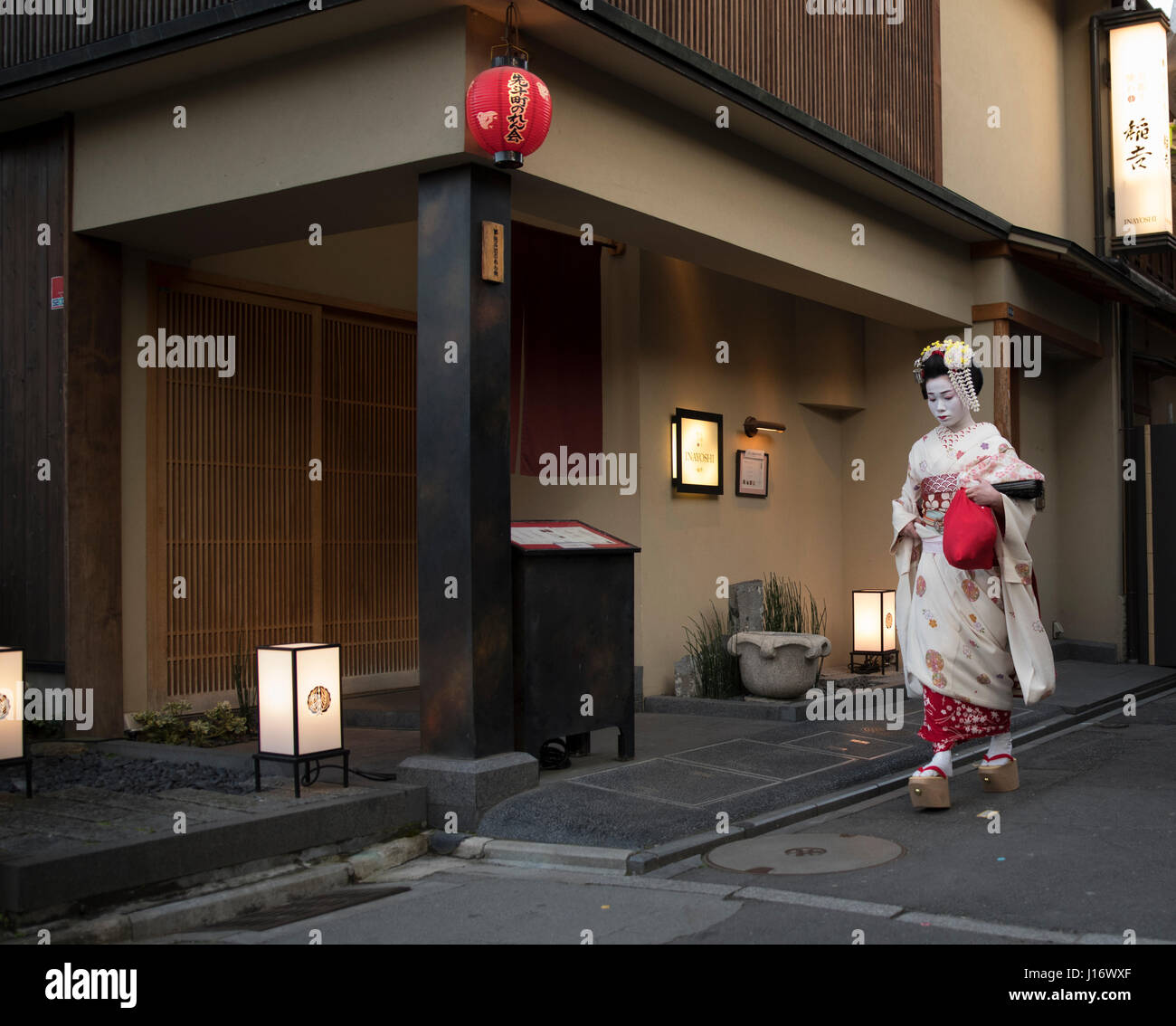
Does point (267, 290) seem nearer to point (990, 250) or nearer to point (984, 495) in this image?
point (984, 495)

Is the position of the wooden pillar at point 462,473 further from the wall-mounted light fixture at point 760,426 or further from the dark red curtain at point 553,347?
the wall-mounted light fixture at point 760,426

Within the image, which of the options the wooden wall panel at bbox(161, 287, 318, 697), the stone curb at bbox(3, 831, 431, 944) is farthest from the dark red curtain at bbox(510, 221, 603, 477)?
the stone curb at bbox(3, 831, 431, 944)

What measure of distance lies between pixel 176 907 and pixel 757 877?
2345 millimetres

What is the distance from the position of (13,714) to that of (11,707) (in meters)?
0.04

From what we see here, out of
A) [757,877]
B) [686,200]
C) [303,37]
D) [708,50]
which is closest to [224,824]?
[757,877]

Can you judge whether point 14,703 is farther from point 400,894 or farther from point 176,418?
point 176,418

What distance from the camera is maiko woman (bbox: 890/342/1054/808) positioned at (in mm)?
6246

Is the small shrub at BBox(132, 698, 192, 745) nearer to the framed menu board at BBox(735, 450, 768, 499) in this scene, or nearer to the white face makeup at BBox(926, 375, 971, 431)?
the white face makeup at BBox(926, 375, 971, 431)

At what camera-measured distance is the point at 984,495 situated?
6164 mm

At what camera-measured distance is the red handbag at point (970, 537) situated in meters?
6.09

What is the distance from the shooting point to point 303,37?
6.41 metres

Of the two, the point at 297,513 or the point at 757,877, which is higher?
the point at 297,513

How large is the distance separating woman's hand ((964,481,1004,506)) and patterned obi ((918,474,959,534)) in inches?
8.5

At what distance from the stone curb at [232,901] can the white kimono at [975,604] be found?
2845 mm
